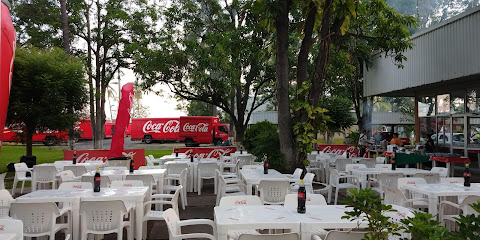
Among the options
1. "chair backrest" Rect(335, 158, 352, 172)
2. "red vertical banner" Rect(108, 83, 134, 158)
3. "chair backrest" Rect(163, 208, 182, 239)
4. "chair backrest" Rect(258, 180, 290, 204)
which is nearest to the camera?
"chair backrest" Rect(163, 208, 182, 239)

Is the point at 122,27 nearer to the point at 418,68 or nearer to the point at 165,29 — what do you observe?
the point at 165,29

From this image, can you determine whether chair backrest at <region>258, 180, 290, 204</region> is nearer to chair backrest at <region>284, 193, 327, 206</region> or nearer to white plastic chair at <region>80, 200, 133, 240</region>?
chair backrest at <region>284, 193, 327, 206</region>

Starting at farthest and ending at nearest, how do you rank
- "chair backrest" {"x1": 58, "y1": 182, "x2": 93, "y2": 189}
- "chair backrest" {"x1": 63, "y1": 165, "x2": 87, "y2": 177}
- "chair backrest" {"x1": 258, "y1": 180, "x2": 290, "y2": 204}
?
1. "chair backrest" {"x1": 63, "y1": 165, "x2": 87, "y2": 177}
2. "chair backrest" {"x1": 258, "y1": 180, "x2": 290, "y2": 204}
3. "chair backrest" {"x1": 58, "y1": 182, "x2": 93, "y2": 189}

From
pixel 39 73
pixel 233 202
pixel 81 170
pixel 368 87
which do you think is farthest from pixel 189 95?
pixel 233 202

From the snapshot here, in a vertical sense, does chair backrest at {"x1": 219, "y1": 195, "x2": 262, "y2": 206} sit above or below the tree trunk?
below

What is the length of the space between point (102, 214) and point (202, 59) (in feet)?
37.0

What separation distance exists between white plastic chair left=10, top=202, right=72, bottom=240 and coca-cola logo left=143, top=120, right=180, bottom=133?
3262 cm

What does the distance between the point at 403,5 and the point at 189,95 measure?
2371 centimetres

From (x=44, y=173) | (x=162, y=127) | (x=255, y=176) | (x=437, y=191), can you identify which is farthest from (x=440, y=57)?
(x=162, y=127)

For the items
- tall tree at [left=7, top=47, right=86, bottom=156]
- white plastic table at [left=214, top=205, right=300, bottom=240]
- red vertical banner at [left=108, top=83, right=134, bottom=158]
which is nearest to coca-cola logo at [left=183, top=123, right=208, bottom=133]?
tall tree at [left=7, top=47, right=86, bottom=156]

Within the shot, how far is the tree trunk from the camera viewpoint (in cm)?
934

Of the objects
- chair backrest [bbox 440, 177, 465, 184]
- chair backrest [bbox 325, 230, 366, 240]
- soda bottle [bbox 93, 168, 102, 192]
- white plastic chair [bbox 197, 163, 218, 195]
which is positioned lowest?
white plastic chair [bbox 197, 163, 218, 195]

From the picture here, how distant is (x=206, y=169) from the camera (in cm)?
945

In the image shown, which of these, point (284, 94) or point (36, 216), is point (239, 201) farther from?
point (284, 94)
